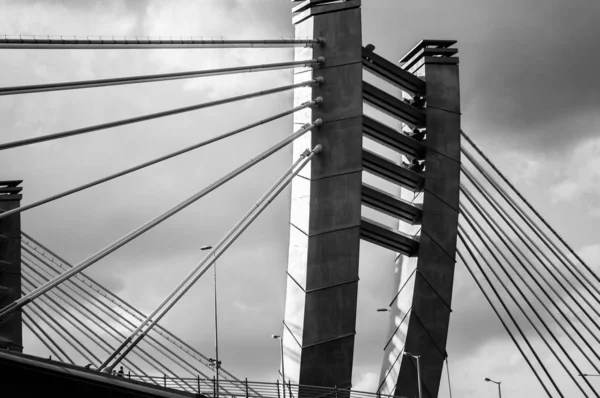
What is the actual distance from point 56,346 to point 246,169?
14666 millimetres

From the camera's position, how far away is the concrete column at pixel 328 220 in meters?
32.9

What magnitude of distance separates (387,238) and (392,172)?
2.40m

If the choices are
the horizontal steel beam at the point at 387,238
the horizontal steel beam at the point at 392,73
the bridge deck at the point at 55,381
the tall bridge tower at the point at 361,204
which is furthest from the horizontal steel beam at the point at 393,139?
the bridge deck at the point at 55,381

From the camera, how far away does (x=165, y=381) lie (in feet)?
90.8

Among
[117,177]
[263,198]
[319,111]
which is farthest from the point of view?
[319,111]

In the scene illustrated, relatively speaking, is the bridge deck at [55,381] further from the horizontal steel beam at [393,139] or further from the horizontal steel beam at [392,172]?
the horizontal steel beam at [393,139]

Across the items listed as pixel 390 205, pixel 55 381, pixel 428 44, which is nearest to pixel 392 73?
pixel 428 44

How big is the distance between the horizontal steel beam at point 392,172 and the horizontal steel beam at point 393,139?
77 cm

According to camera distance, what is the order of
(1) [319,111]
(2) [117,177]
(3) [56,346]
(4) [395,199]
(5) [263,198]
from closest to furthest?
1. (2) [117,177]
2. (5) [263,198]
3. (1) [319,111]
4. (4) [395,199]
5. (3) [56,346]

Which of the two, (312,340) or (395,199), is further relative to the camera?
(395,199)

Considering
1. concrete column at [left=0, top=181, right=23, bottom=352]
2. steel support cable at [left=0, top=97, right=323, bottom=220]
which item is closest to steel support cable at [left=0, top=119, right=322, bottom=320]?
steel support cable at [left=0, top=97, right=323, bottom=220]

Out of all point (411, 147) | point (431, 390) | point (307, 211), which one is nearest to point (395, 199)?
point (411, 147)

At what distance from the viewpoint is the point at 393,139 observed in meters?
36.6

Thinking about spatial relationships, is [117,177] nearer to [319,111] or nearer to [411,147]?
[319,111]
